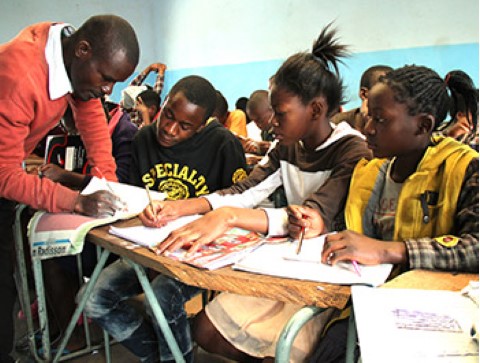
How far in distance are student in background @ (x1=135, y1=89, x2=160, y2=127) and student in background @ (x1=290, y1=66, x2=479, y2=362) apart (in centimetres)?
327

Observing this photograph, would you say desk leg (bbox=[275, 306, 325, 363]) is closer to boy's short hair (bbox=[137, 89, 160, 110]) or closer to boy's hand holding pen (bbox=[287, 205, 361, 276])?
boy's hand holding pen (bbox=[287, 205, 361, 276])

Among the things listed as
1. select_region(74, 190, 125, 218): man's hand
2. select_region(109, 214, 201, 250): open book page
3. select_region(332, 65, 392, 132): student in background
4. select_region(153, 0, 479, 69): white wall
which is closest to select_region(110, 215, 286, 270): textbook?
select_region(109, 214, 201, 250): open book page

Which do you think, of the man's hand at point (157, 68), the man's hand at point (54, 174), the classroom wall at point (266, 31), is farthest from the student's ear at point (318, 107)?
the man's hand at point (157, 68)

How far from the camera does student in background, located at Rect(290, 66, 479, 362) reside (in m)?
1.01

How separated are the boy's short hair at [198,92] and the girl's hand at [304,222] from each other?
0.82 metres

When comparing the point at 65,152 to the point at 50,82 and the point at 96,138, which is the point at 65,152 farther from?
the point at 50,82

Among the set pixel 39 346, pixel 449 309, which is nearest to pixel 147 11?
pixel 39 346

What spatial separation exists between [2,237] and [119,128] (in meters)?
0.81

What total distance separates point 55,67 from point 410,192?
112 centimetres

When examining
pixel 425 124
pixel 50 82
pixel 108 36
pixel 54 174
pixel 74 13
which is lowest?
pixel 54 174

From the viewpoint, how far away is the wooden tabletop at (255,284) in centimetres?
90

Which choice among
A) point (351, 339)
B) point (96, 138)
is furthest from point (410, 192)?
point (96, 138)

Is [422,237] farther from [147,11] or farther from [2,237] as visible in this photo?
[147,11]

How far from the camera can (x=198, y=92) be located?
6.25 ft
